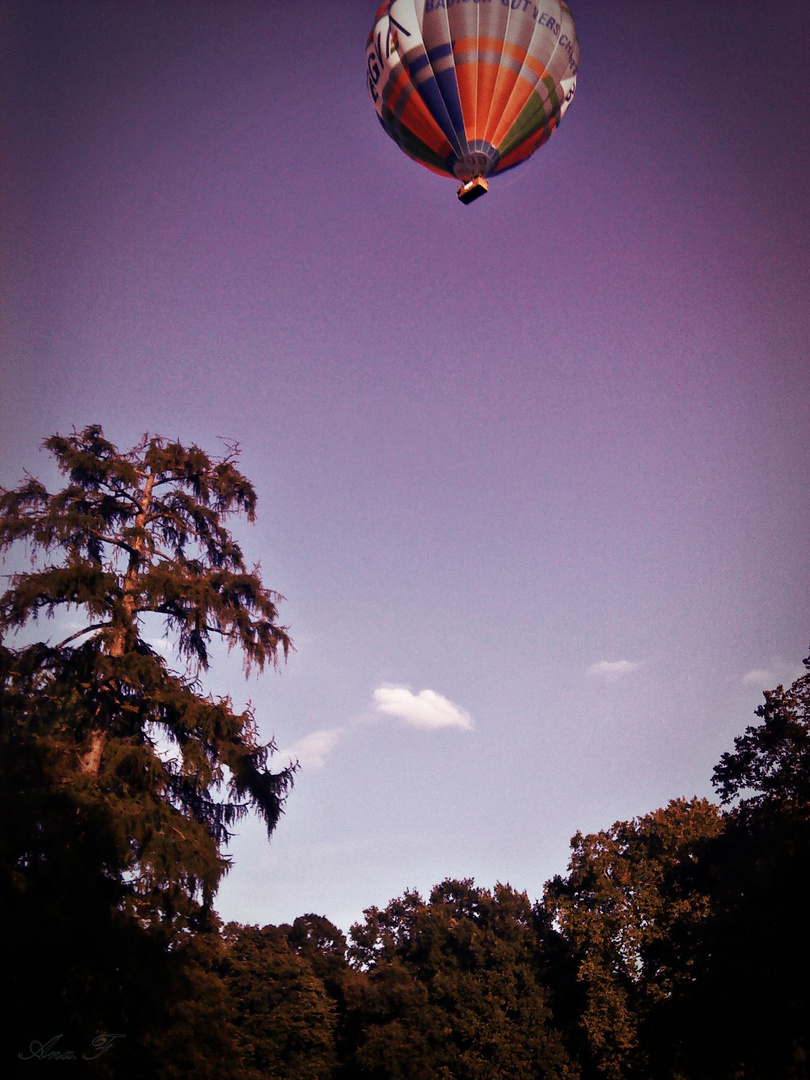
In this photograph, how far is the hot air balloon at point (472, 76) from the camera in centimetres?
1950

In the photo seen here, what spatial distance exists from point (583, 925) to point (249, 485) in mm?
25890

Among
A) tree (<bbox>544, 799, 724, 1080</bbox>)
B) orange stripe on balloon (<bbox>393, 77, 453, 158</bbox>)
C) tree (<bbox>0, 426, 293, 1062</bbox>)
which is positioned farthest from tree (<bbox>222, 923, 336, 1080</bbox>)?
orange stripe on balloon (<bbox>393, 77, 453, 158</bbox>)

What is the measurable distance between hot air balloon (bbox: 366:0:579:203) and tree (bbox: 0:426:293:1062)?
32.8 ft

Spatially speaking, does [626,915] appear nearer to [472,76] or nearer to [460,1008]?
[460,1008]

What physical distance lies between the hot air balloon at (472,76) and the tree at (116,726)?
393 inches

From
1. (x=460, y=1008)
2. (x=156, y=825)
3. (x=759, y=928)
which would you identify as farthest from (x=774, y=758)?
(x=460, y=1008)

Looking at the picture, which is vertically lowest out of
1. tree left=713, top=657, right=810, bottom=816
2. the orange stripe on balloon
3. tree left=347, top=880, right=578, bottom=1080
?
tree left=347, top=880, right=578, bottom=1080

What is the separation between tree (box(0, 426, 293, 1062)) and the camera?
1130 centimetres

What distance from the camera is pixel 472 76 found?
64.5 feet

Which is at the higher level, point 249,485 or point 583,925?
point 249,485

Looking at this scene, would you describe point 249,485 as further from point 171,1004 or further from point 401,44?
point 401,44

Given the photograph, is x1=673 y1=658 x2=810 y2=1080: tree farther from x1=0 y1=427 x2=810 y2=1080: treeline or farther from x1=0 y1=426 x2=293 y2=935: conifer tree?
x1=0 y1=426 x2=293 y2=935: conifer tree

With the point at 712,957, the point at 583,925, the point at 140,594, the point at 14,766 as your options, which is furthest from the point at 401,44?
the point at 583,925

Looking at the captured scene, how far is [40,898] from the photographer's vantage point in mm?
10961
